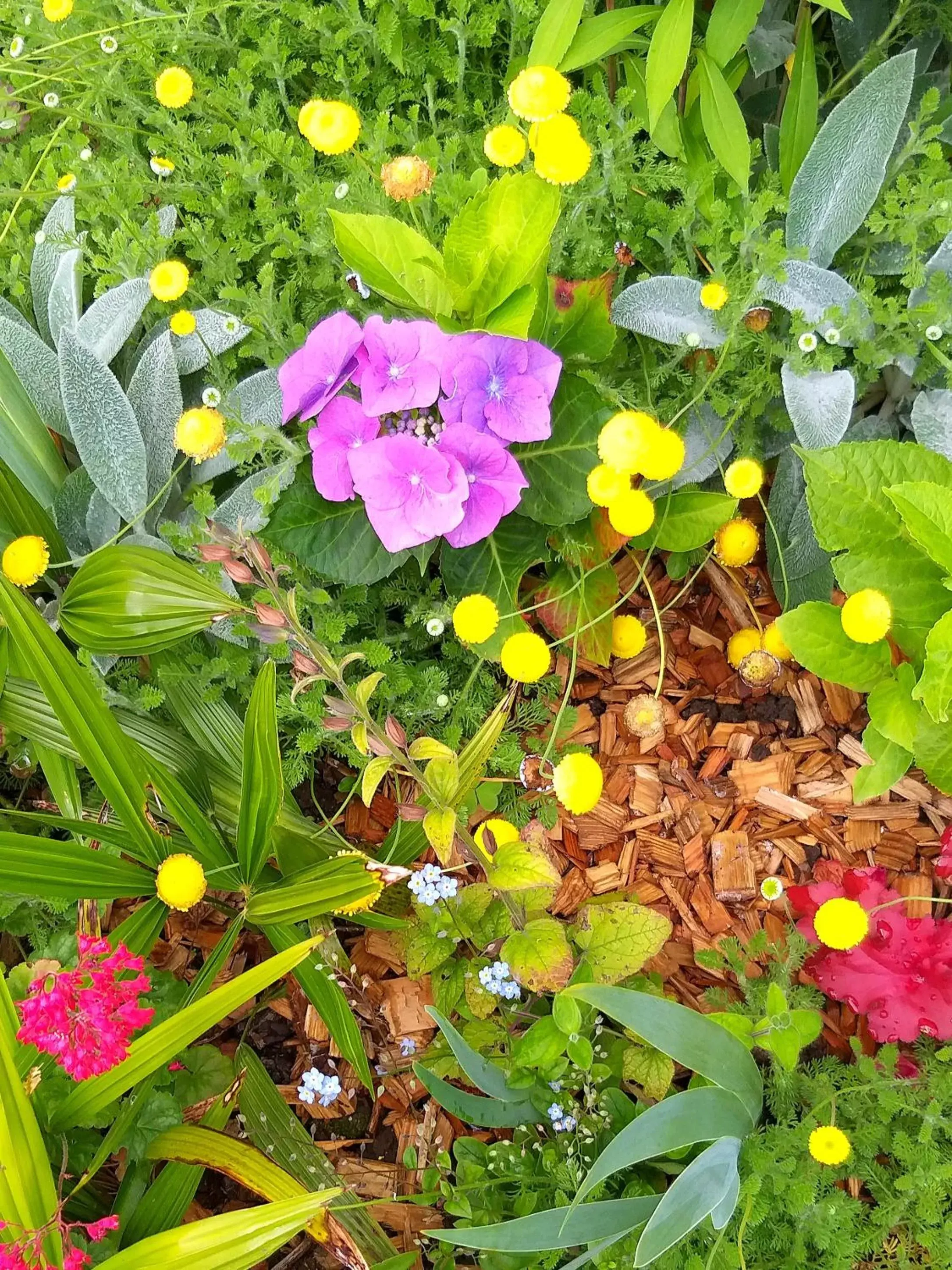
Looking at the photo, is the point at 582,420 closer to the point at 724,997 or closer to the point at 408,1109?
the point at 724,997

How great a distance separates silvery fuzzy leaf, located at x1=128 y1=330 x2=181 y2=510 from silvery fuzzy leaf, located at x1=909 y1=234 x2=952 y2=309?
941 mm

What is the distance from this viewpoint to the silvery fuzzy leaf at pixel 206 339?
1.18 m

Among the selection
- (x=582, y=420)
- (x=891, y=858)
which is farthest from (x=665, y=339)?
(x=891, y=858)

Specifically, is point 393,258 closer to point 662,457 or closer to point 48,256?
point 662,457

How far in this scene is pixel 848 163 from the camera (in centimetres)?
109

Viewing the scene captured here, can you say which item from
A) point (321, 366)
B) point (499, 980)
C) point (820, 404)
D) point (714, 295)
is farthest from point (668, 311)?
point (499, 980)

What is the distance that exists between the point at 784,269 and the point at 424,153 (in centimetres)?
50

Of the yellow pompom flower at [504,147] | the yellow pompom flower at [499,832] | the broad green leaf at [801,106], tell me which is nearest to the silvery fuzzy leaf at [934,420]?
the broad green leaf at [801,106]

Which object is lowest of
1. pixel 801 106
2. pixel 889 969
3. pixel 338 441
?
pixel 889 969

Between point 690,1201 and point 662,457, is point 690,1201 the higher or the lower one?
the lower one

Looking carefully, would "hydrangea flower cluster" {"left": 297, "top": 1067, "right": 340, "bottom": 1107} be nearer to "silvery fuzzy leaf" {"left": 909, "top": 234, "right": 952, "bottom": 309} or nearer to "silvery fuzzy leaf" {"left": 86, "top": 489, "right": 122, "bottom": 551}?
"silvery fuzzy leaf" {"left": 86, "top": 489, "right": 122, "bottom": 551}

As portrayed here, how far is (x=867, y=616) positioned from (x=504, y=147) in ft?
2.04

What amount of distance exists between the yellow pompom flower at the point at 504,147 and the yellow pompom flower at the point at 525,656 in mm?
507

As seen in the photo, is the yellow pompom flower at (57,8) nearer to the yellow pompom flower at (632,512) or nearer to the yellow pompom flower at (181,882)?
the yellow pompom flower at (632,512)
